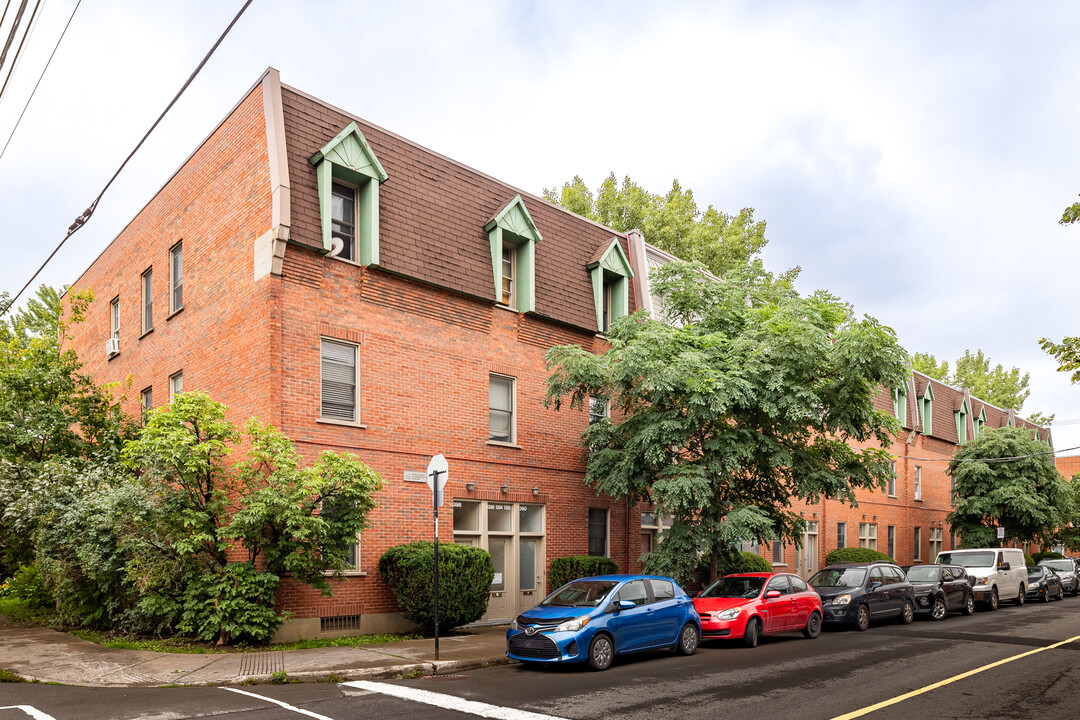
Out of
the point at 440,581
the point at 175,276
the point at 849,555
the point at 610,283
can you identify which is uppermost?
the point at 610,283

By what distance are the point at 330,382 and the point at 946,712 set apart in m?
12.1

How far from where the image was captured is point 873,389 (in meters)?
19.2

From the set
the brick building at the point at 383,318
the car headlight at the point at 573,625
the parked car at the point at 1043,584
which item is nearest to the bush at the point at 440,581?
the brick building at the point at 383,318

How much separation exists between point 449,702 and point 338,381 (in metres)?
8.45

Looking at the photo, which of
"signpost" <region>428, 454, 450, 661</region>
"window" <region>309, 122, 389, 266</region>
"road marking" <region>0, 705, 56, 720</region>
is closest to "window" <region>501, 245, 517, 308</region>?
"window" <region>309, 122, 389, 266</region>

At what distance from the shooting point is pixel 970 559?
28.7 metres

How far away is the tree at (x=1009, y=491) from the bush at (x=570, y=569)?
26.5m

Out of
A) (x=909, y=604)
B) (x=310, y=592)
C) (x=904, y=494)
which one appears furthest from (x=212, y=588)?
(x=904, y=494)

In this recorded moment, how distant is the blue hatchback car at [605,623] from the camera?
43.0ft

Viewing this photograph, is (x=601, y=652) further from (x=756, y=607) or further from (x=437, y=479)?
(x=756, y=607)

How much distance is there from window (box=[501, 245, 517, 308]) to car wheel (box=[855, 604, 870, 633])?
10.9m

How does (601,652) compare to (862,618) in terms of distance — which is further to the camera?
(862,618)

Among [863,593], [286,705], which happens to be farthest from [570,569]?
[286,705]

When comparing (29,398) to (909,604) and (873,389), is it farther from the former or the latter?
(909,604)
